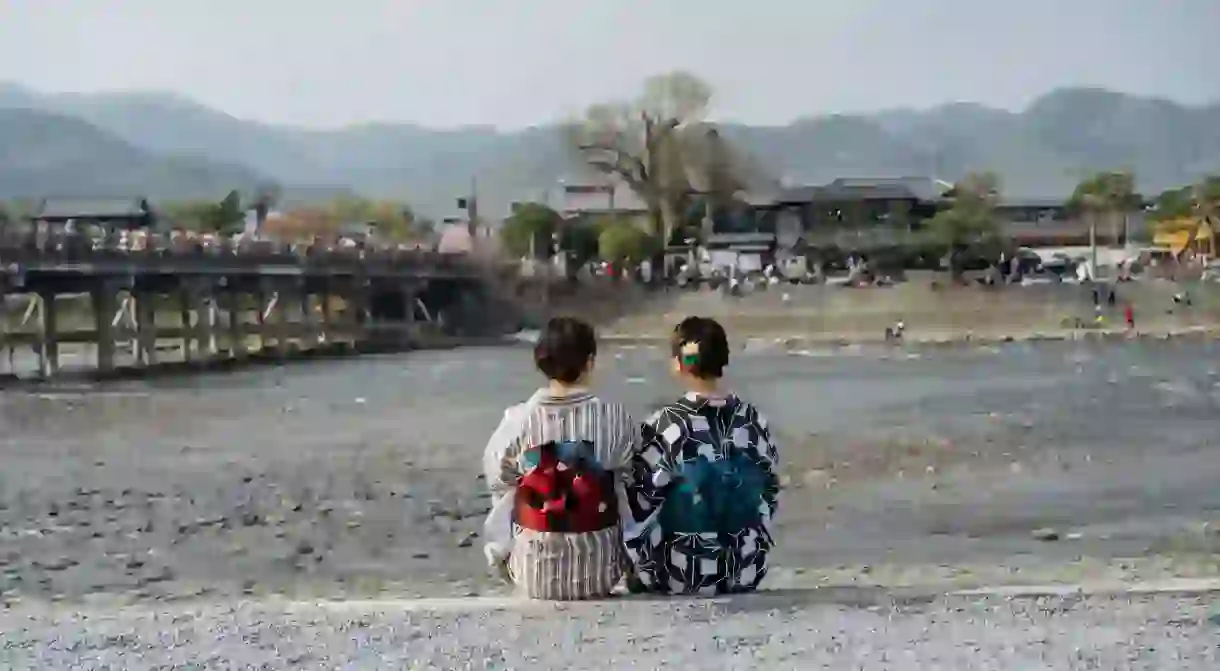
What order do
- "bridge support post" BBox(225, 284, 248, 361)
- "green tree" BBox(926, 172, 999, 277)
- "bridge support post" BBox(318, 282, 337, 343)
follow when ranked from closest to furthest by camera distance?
"bridge support post" BBox(225, 284, 248, 361), "bridge support post" BBox(318, 282, 337, 343), "green tree" BBox(926, 172, 999, 277)

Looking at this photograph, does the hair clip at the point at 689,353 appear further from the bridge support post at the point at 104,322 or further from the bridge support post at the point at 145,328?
the bridge support post at the point at 145,328

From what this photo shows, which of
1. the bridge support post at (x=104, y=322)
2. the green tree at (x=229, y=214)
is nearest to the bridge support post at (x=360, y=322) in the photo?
the bridge support post at (x=104, y=322)

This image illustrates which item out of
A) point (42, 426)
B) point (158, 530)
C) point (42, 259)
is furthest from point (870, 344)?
point (158, 530)

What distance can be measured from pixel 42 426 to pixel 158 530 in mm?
10485

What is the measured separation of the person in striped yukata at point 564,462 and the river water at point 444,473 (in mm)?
2994

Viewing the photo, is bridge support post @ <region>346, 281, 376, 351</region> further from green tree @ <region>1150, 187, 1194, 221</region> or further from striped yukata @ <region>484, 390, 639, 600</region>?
striped yukata @ <region>484, 390, 639, 600</region>

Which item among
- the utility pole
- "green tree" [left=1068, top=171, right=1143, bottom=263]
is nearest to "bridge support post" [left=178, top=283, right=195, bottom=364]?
the utility pole

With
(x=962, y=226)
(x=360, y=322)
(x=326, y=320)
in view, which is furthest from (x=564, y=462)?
(x=962, y=226)

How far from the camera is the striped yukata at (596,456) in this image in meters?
→ 4.04

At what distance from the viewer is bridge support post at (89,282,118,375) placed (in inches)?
1157

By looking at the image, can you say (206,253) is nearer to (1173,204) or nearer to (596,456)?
(596,456)

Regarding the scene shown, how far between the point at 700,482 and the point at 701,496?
38 mm

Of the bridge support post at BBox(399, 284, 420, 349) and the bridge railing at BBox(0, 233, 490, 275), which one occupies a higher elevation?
the bridge railing at BBox(0, 233, 490, 275)

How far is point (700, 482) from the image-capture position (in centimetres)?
413
